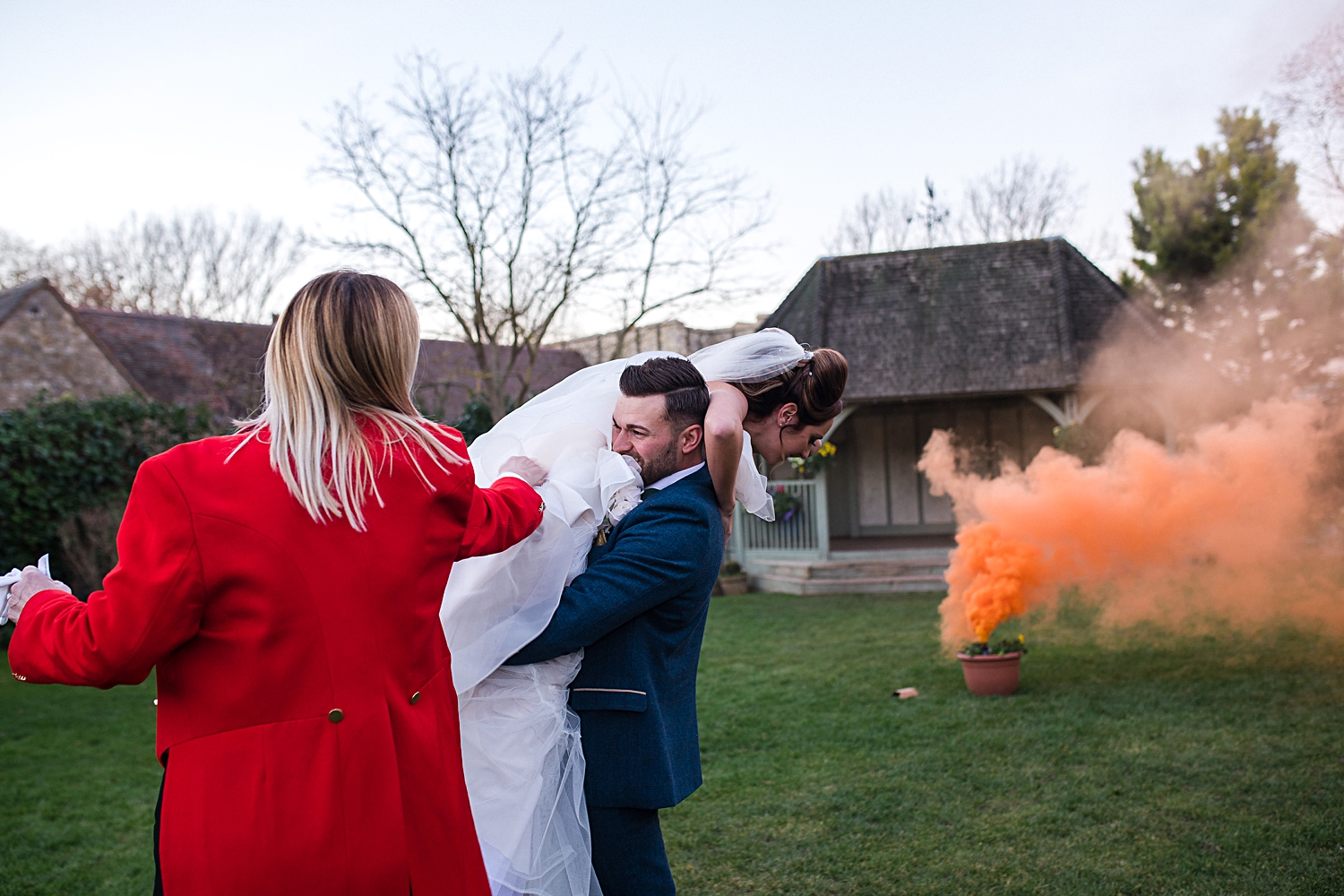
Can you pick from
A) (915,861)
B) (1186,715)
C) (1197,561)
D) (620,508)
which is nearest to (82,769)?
(915,861)

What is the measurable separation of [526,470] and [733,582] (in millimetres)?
13361

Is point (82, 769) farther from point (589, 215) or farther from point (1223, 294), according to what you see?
point (1223, 294)

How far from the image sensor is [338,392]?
1.66 m

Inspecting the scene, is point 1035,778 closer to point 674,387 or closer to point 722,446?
point 722,446

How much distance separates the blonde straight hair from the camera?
62.9 inches

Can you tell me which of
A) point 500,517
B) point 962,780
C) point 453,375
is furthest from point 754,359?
point 453,375

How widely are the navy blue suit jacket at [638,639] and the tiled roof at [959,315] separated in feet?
45.4

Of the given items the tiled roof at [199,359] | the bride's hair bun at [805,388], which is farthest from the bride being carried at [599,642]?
the tiled roof at [199,359]

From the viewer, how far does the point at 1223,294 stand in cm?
1808

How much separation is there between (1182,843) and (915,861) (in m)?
1.31

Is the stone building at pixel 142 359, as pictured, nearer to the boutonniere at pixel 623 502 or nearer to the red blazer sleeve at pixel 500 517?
the boutonniere at pixel 623 502

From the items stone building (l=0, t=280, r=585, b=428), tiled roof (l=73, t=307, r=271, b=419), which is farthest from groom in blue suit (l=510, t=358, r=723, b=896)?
tiled roof (l=73, t=307, r=271, b=419)

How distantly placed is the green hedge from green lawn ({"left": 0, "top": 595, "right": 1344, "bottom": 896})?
3747 mm

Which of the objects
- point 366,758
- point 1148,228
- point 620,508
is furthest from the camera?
point 1148,228
